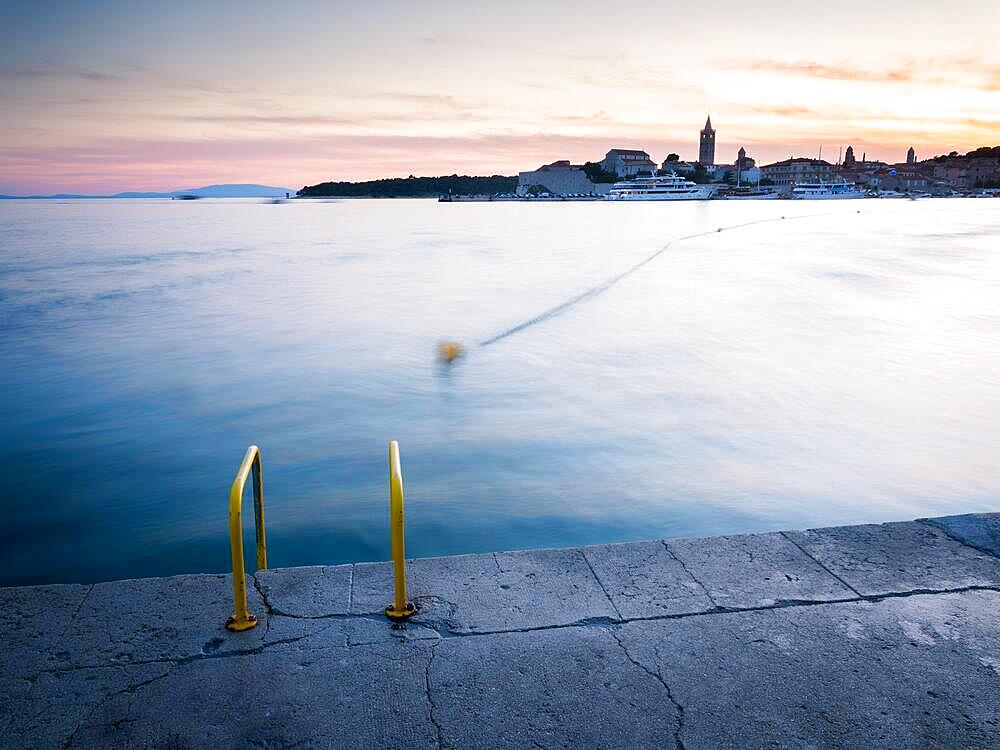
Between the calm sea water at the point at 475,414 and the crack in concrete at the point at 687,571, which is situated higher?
the crack in concrete at the point at 687,571

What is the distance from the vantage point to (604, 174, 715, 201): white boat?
481 feet

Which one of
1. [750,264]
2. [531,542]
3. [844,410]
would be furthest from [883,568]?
[750,264]

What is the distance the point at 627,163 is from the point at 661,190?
106 ft

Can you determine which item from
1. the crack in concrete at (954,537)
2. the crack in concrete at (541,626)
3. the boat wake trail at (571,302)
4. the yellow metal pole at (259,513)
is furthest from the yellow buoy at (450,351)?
the crack in concrete at (541,626)

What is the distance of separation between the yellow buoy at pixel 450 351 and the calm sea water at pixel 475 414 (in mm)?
393

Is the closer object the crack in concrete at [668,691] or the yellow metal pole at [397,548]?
the crack in concrete at [668,691]

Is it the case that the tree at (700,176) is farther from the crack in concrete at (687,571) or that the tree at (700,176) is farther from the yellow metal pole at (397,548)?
the yellow metal pole at (397,548)

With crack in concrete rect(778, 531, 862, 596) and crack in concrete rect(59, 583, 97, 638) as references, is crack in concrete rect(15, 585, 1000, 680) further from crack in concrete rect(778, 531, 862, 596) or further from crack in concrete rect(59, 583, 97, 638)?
crack in concrete rect(59, 583, 97, 638)

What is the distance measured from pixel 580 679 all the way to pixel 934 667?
1393mm

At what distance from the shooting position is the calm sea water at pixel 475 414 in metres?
6.74

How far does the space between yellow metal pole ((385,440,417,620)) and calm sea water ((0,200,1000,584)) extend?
288 centimetres

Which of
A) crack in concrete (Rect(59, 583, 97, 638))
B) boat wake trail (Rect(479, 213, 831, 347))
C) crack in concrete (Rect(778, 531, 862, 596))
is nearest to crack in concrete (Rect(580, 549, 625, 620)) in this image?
crack in concrete (Rect(778, 531, 862, 596))

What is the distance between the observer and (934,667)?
9.86 ft

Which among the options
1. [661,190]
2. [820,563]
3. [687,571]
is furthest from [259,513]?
[661,190]
